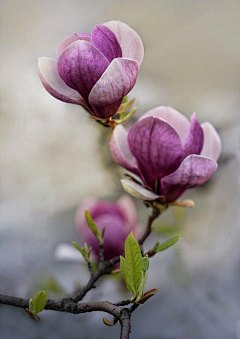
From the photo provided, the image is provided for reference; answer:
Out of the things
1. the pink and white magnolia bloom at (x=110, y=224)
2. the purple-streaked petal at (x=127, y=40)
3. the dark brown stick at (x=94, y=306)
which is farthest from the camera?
the pink and white magnolia bloom at (x=110, y=224)

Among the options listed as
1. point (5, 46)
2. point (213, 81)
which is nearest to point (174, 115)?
point (5, 46)

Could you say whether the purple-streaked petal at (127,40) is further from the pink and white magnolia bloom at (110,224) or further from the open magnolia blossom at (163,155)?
the pink and white magnolia bloom at (110,224)

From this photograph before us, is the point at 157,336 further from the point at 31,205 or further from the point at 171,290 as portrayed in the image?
the point at 31,205

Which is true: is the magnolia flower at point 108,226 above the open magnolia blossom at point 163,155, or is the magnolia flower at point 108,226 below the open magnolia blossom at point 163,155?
below

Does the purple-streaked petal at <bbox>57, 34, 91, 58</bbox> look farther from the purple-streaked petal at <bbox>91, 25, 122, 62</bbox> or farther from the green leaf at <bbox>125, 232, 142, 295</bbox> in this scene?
the green leaf at <bbox>125, 232, 142, 295</bbox>

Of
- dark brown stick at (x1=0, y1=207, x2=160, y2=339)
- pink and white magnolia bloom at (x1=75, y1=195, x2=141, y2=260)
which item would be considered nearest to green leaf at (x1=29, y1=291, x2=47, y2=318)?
dark brown stick at (x1=0, y1=207, x2=160, y2=339)

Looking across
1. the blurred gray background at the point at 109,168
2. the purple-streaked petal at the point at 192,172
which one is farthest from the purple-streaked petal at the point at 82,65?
the blurred gray background at the point at 109,168

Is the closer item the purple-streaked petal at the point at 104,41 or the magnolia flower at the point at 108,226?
the purple-streaked petal at the point at 104,41

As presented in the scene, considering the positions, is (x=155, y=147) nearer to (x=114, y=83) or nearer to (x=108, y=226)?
(x=114, y=83)
